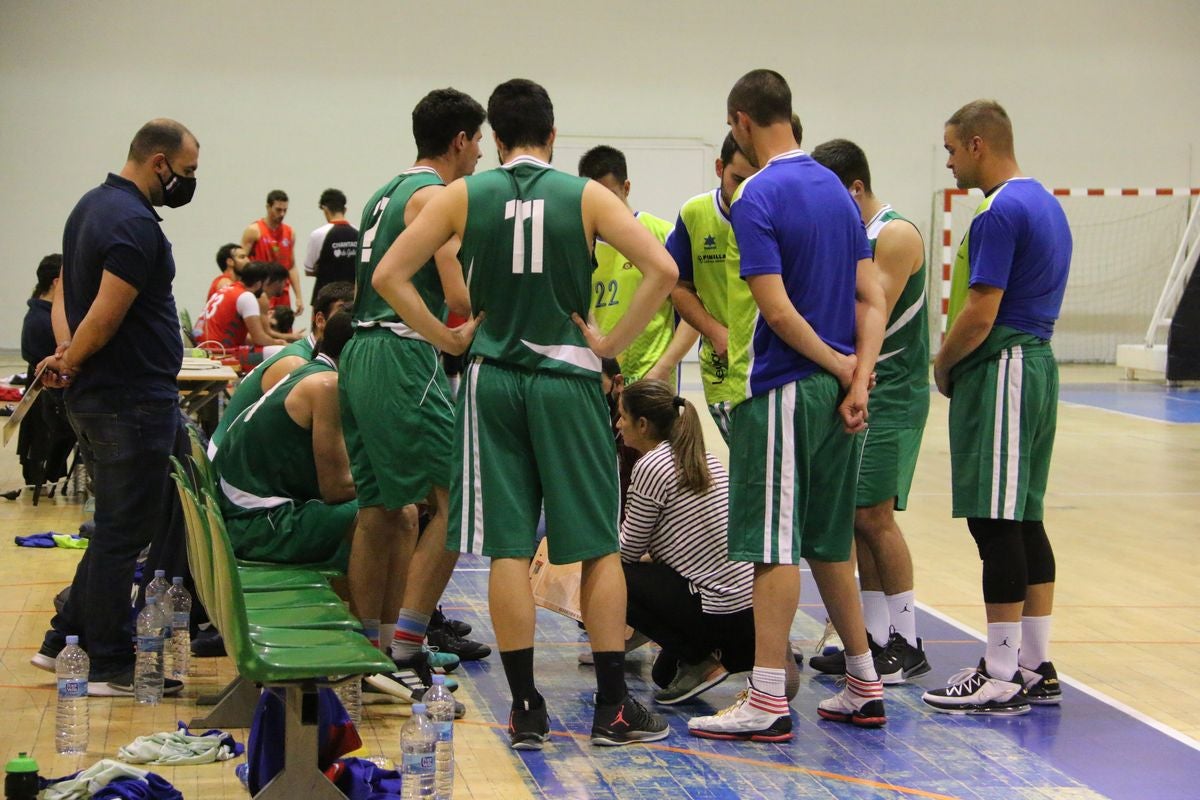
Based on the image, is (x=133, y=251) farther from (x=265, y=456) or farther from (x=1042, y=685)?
(x=1042, y=685)

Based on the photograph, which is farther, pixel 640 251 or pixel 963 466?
pixel 963 466

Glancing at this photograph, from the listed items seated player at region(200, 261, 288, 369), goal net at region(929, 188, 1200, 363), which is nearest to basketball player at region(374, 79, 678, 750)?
seated player at region(200, 261, 288, 369)

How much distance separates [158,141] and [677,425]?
1.91 m

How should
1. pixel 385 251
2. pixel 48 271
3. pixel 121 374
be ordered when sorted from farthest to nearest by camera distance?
pixel 48 271 < pixel 385 251 < pixel 121 374

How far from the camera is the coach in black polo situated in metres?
4.44

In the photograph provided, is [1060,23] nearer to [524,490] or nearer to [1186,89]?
[1186,89]

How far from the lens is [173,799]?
137 inches

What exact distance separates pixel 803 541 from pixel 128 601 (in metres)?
2.16

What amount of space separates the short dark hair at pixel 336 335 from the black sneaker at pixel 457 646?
1.05 metres

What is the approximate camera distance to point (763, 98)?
4148 mm

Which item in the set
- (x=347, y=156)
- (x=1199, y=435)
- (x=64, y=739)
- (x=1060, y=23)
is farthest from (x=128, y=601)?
(x=1060, y=23)

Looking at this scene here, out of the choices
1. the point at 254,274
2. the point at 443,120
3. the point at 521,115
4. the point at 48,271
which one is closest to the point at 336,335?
the point at 443,120

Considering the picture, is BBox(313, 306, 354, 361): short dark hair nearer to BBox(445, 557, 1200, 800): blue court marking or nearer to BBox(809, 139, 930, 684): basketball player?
BBox(445, 557, 1200, 800): blue court marking

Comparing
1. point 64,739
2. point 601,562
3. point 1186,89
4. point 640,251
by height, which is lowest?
point 64,739
